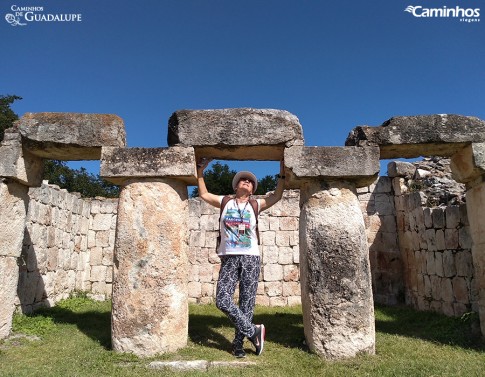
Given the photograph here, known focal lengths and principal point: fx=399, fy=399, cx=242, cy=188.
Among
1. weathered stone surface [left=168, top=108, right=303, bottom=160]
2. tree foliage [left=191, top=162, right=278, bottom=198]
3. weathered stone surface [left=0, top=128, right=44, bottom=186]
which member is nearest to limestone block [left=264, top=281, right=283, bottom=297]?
weathered stone surface [left=168, top=108, right=303, bottom=160]

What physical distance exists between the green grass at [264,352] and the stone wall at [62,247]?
106cm

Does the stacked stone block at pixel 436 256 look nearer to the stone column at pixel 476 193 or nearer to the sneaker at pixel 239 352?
the stone column at pixel 476 193

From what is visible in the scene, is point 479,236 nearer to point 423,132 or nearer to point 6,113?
point 423,132

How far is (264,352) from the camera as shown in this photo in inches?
203

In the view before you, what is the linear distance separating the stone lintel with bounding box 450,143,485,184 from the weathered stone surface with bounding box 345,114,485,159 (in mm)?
130

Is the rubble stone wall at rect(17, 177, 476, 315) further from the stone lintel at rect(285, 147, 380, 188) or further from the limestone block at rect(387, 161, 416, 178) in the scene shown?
the stone lintel at rect(285, 147, 380, 188)

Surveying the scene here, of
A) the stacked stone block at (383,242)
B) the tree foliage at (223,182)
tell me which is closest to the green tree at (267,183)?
the tree foliage at (223,182)

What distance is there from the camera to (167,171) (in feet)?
17.3

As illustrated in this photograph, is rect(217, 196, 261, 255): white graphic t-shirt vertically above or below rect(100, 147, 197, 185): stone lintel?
below

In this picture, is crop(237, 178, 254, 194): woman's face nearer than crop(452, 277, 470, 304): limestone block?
Yes

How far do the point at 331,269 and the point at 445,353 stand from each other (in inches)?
75.3

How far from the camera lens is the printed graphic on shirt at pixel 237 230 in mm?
5152

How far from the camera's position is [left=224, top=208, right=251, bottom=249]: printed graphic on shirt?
515 centimetres

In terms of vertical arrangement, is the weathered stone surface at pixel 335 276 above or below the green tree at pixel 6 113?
below
